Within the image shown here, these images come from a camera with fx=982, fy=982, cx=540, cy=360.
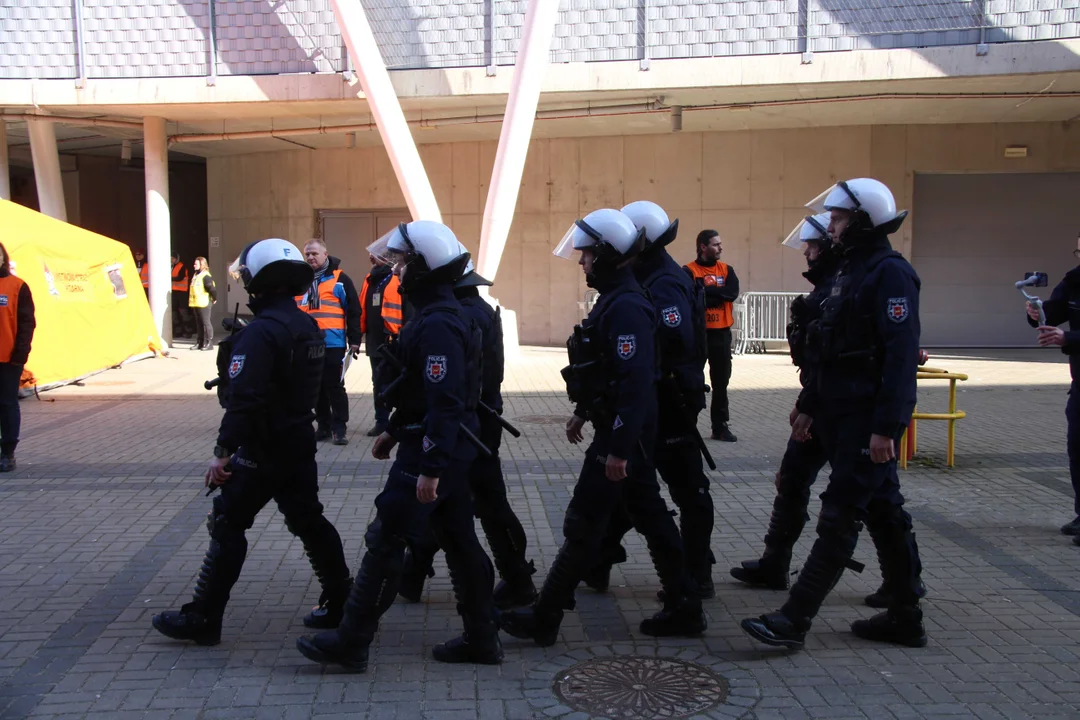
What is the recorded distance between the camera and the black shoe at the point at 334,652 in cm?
387

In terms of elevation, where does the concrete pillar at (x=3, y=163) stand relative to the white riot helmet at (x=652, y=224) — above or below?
above

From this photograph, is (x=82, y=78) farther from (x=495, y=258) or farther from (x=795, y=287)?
(x=795, y=287)

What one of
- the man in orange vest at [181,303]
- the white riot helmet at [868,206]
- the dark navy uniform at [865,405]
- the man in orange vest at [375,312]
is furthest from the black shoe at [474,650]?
the man in orange vest at [181,303]

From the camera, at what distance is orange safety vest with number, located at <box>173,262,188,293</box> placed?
20.2m

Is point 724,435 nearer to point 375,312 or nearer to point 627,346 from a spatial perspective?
point 375,312

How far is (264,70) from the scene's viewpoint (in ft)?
52.5

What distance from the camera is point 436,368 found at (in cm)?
372

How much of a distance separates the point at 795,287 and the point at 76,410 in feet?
41.5

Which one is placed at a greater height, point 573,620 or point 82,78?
point 82,78

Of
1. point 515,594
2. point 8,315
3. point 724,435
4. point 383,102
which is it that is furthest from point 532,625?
point 383,102

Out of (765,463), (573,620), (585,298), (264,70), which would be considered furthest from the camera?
(585,298)

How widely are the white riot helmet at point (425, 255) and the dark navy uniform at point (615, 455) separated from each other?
0.62 metres

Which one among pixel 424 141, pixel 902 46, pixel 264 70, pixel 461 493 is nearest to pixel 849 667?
pixel 461 493

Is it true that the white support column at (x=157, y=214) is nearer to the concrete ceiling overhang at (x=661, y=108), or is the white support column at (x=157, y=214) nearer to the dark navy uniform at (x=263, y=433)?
the concrete ceiling overhang at (x=661, y=108)
